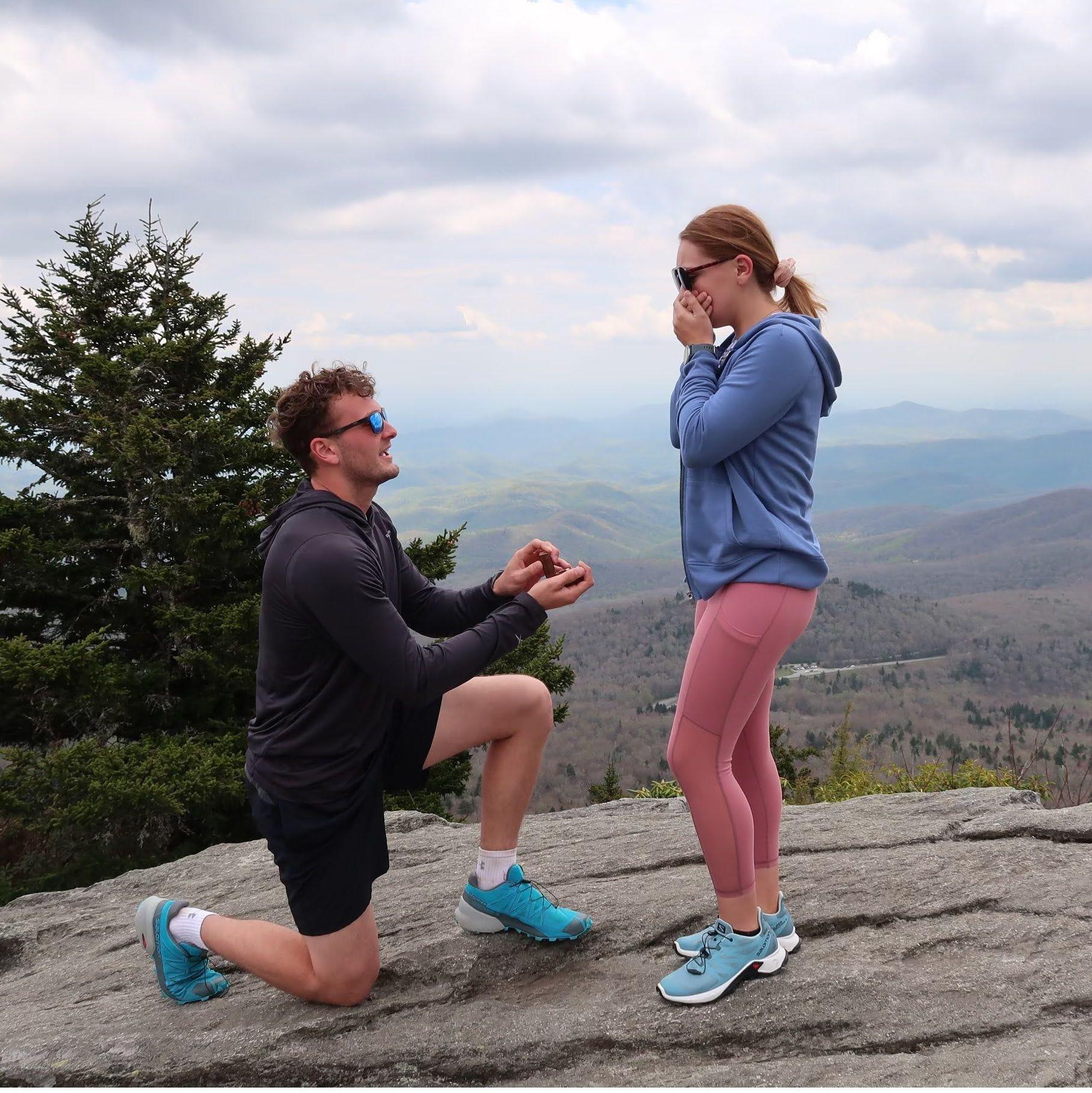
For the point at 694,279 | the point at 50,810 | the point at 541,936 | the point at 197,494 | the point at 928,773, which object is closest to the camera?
the point at 694,279

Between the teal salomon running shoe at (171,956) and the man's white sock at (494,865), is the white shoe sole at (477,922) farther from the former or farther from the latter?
the teal salomon running shoe at (171,956)

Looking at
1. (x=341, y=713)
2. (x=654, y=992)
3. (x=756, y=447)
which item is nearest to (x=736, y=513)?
(x=756, y=447)

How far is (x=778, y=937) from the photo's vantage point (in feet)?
14.2

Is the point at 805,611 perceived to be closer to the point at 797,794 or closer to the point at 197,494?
the point at 797,794

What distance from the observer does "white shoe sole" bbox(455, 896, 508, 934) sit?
4.79 metres

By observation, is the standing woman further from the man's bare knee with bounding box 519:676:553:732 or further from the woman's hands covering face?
the man's bare knee with bounding box 519:676:553:732

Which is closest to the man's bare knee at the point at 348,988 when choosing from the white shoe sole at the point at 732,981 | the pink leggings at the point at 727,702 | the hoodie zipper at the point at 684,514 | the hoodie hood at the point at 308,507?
the white shoe sole at the point at 732,981

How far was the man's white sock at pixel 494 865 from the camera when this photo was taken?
464 cm

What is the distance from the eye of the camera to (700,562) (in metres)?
3.91

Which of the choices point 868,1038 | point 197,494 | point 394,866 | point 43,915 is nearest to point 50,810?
point 197,494

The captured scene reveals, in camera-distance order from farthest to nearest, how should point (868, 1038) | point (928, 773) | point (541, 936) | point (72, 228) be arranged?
point (72, 228) → point (928, 773) → point (541, 936) → point (868, 1038)

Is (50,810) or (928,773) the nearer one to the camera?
(928,773)

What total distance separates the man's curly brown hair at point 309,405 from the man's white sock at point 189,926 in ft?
8.14

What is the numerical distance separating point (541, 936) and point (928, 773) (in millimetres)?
10592
